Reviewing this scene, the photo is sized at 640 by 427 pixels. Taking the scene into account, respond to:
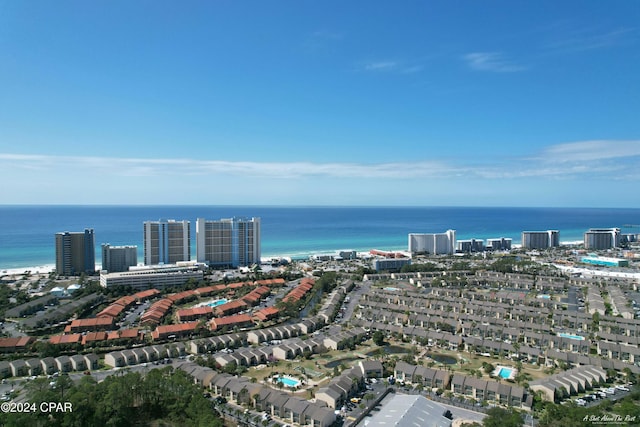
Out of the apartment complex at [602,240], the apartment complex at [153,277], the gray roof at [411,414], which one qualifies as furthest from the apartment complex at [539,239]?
the gray roof at [411,414]

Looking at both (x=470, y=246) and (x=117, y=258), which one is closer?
(x=117, y=258)

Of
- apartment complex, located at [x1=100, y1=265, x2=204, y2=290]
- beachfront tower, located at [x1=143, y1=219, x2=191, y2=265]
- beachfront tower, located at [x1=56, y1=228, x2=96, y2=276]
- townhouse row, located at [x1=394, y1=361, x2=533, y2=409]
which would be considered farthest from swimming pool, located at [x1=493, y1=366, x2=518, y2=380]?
beachfront tower, located at [x1=56, y1=228, x2=96, y2=276]

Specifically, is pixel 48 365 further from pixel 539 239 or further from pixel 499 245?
pixel 539 239

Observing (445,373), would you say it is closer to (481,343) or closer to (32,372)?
(481,343)

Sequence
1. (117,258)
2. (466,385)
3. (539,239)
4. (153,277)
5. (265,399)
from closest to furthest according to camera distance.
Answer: (265,399), (466,385), (153,277), (117,258), (539,239)

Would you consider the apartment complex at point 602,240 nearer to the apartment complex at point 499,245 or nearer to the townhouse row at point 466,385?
the apartment complex at point 499,245

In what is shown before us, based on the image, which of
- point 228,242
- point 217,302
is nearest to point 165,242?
point 228,242
